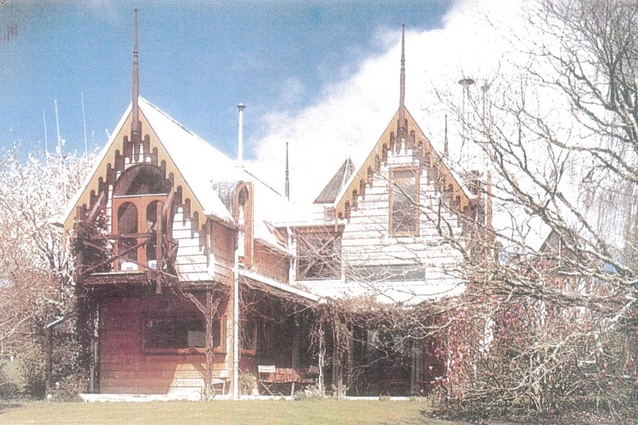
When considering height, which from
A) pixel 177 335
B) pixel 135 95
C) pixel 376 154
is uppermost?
pixel 135 95

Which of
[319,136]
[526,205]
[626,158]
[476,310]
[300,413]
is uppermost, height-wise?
[319,136]

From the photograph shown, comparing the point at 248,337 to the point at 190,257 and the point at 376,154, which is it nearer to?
the point at 190,257

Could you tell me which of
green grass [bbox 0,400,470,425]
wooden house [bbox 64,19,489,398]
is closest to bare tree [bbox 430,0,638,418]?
green grass [bbox 0,400,470,425]

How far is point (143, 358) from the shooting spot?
23.6m

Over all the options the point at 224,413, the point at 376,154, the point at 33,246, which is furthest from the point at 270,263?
the point at 224,413

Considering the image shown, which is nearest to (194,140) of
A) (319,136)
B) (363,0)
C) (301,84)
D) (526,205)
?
(319,136)

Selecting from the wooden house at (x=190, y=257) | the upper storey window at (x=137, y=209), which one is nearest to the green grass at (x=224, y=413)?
the wooden house at (x=190, y=257)

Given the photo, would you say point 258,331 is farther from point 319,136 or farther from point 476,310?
point 476,310

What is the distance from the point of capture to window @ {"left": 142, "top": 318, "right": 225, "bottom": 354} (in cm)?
2298

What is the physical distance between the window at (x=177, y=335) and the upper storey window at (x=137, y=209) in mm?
1847

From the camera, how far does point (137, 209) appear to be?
23109mm

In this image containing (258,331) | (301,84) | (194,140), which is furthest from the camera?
(194,140)

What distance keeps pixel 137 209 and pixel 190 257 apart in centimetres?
215

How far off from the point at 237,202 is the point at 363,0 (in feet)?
42.2
